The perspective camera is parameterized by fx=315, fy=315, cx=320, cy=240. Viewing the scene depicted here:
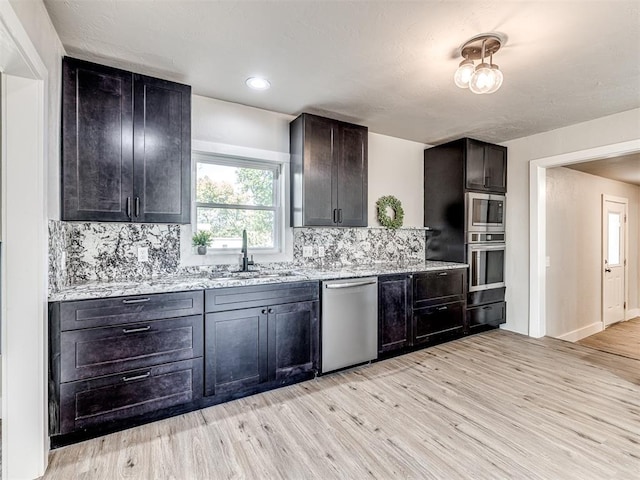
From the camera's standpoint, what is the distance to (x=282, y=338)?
8.72 feet

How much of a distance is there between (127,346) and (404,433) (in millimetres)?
1922

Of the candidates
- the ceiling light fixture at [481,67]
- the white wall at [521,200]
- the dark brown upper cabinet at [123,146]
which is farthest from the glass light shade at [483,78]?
the white wall at [521,200]

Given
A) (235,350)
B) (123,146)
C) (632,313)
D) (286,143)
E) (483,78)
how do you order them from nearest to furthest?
(483,78) < (123,146) < (235,350) < (286,143) < (632,313)

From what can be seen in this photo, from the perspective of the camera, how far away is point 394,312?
3303 mm

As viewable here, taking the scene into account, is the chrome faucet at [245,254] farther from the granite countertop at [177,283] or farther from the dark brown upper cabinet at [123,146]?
the dark brown upper cabinet at [123,146]

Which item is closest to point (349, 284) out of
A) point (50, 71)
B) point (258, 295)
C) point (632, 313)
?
point (258, 295)

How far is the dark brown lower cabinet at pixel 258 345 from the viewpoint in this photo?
2381mm

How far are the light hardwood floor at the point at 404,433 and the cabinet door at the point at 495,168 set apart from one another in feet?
7.50

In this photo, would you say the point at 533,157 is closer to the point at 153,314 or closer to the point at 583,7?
the point at 583,7

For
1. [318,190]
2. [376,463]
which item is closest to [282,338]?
[376,463]

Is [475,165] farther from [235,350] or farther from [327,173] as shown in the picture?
[235,350]

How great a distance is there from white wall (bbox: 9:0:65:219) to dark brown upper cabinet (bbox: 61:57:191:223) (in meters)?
0.06

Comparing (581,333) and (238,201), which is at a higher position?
(238,201)

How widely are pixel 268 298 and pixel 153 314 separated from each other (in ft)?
2.75
